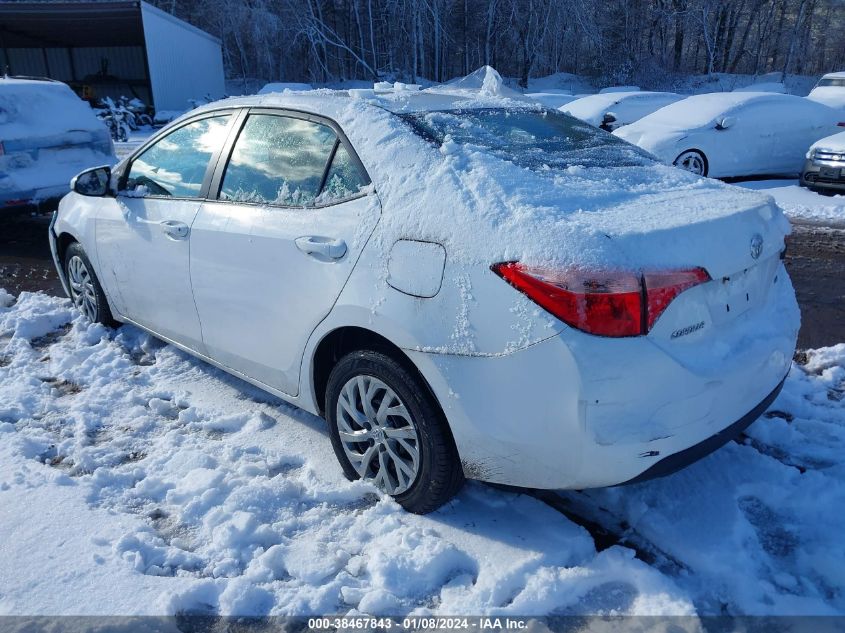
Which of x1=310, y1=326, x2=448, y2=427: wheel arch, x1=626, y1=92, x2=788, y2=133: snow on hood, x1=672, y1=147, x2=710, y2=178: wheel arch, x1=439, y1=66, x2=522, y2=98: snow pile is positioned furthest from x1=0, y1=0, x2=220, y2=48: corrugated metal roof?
x1=310, y1=326, x2=448, y2=427: wheel arch

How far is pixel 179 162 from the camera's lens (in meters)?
3.81

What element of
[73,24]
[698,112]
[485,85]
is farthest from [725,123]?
[73,24]

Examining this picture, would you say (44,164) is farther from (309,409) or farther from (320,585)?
(320,585)

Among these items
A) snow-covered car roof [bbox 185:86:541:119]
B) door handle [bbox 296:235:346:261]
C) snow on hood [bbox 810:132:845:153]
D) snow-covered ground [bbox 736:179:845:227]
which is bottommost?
snow-covered ground [bbox 736:179:845:227]

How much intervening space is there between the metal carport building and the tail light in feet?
81.9

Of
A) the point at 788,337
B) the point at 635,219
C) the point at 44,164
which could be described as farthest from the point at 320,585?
the point at 44,164

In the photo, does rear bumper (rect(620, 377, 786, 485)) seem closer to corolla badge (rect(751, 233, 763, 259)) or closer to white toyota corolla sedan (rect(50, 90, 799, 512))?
white toyota corolla sedan (rect(50, 90, 799, 512))

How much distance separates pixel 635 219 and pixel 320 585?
1.75m

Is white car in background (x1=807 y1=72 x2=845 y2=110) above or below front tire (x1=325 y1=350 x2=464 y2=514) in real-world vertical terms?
above

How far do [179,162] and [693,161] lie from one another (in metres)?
8.52

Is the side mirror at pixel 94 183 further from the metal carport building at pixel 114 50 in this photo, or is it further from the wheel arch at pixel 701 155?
the metal carport building at pixel 114 50

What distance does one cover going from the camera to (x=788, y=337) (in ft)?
8.96

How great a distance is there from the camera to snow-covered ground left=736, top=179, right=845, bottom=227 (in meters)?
8.20

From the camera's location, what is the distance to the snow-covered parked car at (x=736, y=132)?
32.9 ft
